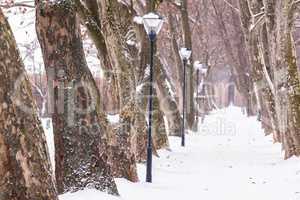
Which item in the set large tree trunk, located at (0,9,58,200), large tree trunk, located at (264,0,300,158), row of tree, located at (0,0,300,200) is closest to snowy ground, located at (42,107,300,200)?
row of tree, located at (0,0,300,200)

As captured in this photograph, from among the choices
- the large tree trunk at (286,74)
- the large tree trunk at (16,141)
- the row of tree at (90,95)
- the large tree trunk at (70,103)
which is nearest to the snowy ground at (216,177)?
the large tree trunk at (70,103)

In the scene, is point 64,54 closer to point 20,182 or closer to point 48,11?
point 48,11

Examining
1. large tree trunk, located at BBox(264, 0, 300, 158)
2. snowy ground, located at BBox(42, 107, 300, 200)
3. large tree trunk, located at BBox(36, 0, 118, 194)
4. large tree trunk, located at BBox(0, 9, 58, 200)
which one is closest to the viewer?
large tree trunk, located at BBox(0, 9, 58, 200)

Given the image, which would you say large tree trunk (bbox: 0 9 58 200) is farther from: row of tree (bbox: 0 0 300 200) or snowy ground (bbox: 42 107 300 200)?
snowy ground (bbox: 42 107 300 200)

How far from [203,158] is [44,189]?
14.1 meters

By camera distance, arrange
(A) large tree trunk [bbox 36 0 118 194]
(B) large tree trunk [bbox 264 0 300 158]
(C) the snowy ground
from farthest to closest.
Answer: (B) large tree trunk [bbox 264 0 300 158] → (C) the snowy ground → (A) large tree trunk [bbox 36 0 118 194]

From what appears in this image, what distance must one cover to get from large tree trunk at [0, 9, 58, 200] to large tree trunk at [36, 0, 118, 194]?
3.13 metres

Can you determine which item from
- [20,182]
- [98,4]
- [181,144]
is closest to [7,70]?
[20,182]

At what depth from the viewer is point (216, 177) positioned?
1510cm

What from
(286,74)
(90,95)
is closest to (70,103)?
(90,95)

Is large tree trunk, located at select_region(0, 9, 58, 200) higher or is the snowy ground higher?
large tree trunk, located at select_region(0, 9, 58, 200)

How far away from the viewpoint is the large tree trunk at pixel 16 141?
629cm

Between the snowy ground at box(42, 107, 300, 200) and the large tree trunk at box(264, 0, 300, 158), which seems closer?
the snowy ground at box(42, 107, 300, 200)

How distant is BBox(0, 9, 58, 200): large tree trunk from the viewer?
629 cm
